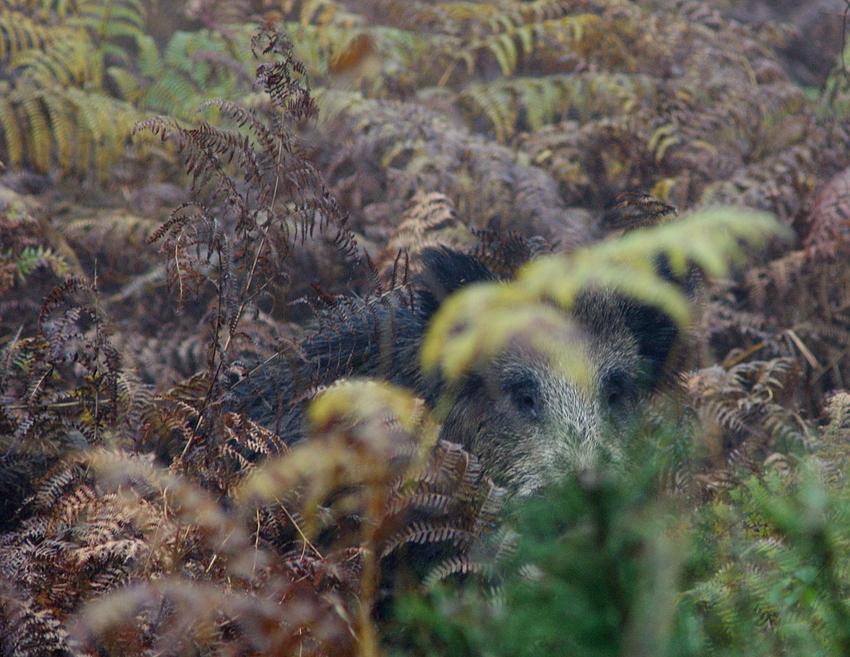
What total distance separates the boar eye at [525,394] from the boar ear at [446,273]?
59 centimetres

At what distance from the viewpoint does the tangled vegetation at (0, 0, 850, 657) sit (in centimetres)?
177

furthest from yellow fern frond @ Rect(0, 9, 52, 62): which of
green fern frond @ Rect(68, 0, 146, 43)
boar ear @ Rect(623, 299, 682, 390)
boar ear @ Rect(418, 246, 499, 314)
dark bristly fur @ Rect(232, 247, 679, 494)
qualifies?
boar ear @ Rect(623, 299, 682, 390)

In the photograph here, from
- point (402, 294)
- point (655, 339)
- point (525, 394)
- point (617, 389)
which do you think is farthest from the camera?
point (655, 339)

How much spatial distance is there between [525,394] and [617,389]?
0.57m

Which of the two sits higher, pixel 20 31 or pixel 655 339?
pixel 20 31

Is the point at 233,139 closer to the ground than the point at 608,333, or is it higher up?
higher up

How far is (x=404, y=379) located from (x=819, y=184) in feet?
12.6

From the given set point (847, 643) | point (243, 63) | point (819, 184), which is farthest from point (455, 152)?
point (847, 643)

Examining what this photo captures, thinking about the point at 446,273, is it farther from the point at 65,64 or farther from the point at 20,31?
the point at 20,31

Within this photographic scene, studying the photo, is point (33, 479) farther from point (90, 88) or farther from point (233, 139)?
point (90, 88)

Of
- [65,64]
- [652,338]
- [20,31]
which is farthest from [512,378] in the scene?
[20,31]

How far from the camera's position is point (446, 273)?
3.89 meters

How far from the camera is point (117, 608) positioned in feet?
7.32

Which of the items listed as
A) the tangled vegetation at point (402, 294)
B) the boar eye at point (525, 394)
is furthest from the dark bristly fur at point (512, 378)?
the tangled vegetation at point (402, 294)
